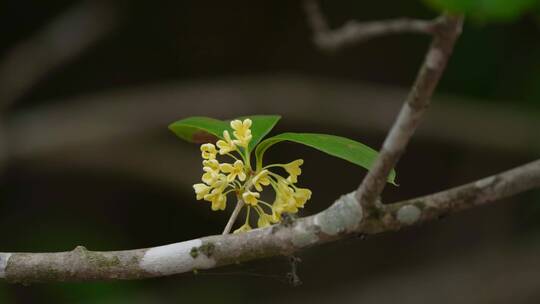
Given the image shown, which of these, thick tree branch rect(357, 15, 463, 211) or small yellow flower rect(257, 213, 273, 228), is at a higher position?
small yellow flower rect(257, 213, 273, 228)

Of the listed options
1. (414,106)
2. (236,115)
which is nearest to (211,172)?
(414,106)

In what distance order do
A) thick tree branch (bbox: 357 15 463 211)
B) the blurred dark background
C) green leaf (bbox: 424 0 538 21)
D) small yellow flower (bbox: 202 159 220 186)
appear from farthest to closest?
the blurred dark background < small yellow flower (bbox: 202 159 220 186) < green leaf (bbox: 424 0 538 21) < thick tree branch (bbox: 357 15 463 211)

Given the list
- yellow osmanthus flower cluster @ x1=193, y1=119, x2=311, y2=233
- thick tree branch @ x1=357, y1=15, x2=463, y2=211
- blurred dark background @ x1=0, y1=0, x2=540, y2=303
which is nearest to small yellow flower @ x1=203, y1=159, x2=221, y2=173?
yellow osmanthus flower cluster @ x1=193, y1=119, x2=311, y2=233

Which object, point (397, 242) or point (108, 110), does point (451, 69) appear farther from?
point (108, 110)

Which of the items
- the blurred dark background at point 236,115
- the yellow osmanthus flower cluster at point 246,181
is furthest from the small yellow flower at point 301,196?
the blurred dark background at point 236,115

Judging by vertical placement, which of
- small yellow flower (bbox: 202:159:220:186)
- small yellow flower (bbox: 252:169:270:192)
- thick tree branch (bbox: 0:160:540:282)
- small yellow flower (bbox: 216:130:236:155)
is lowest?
thick tree branch (bbox: 0:160:540:282)

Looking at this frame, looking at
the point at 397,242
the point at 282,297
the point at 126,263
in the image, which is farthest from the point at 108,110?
the point at 126,263

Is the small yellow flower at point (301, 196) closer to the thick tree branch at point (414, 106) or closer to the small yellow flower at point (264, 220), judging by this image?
the small yellow flower at point (264, 220)

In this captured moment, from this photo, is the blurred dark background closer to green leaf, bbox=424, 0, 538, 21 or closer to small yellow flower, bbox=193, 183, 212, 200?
green leaf, bbox=424, 0, 538, 21

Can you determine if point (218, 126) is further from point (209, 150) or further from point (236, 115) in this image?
point (236, 115)
